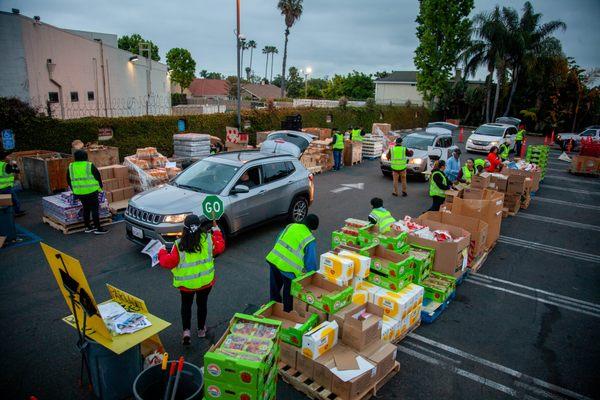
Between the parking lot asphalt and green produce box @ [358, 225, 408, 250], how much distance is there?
130 centimetres

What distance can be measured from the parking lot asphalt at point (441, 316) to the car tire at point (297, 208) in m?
0.50

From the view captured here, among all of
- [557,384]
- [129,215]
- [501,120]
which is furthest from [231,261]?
[501,120]

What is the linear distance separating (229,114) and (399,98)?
38.0 meters

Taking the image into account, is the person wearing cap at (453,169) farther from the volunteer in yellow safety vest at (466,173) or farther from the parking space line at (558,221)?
the parking space line at (558,221)

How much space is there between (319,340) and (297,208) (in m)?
5.93

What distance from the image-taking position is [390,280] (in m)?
5.58

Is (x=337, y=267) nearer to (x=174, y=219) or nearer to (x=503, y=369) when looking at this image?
(x=503, y=369)

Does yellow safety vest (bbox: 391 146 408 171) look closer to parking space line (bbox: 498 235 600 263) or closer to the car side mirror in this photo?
parking space line (bbox: 498 235 600 263)

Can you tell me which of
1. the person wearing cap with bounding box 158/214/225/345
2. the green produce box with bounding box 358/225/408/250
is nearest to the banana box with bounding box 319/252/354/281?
the green produce box with bounding box 358/225/408/250

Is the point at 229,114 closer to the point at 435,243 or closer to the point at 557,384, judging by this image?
the point at 435,243

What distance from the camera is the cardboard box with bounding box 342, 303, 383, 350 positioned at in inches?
177

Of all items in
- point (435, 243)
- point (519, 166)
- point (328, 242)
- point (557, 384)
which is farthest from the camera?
point (519, 166)

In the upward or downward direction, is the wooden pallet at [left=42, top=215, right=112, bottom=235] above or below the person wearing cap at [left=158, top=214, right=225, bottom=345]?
below

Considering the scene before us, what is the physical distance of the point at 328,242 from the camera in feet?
30.3
